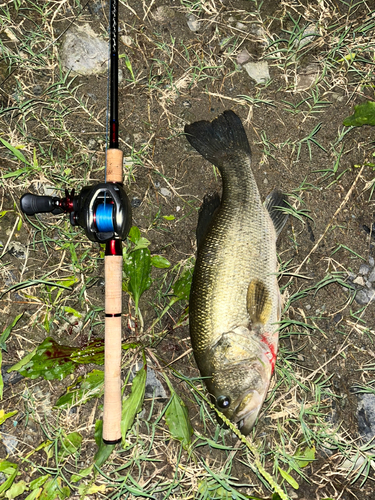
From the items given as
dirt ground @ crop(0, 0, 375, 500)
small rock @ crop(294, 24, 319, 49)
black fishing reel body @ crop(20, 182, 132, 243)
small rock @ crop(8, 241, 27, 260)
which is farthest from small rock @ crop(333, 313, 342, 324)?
small rock @ crop(8, 241, 27, 260)

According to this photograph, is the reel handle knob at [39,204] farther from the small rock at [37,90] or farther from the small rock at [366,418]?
the small rock at [366,418]

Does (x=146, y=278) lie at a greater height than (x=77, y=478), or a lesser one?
greater

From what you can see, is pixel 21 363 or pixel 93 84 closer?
pixel 21 363

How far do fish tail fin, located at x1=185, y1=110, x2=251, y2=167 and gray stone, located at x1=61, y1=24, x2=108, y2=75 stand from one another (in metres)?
0.87

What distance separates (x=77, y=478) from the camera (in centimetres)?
308

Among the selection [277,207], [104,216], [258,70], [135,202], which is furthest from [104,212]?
[258,70]

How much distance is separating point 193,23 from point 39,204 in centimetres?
185

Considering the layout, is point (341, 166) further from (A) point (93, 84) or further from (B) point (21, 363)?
(B) point (21, 363)

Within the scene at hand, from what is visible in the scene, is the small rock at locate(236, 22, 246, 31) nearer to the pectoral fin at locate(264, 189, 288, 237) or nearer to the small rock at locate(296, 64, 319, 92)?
the small rock at locate(296, 64, 319, 92)

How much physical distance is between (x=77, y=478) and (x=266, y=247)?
2113 mm

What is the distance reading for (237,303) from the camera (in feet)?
9.53

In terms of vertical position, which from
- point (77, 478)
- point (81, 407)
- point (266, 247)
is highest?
point (266, 247)

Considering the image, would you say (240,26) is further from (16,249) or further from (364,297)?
(16,249)

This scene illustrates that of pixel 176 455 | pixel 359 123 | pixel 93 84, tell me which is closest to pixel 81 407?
pixel 176 455
